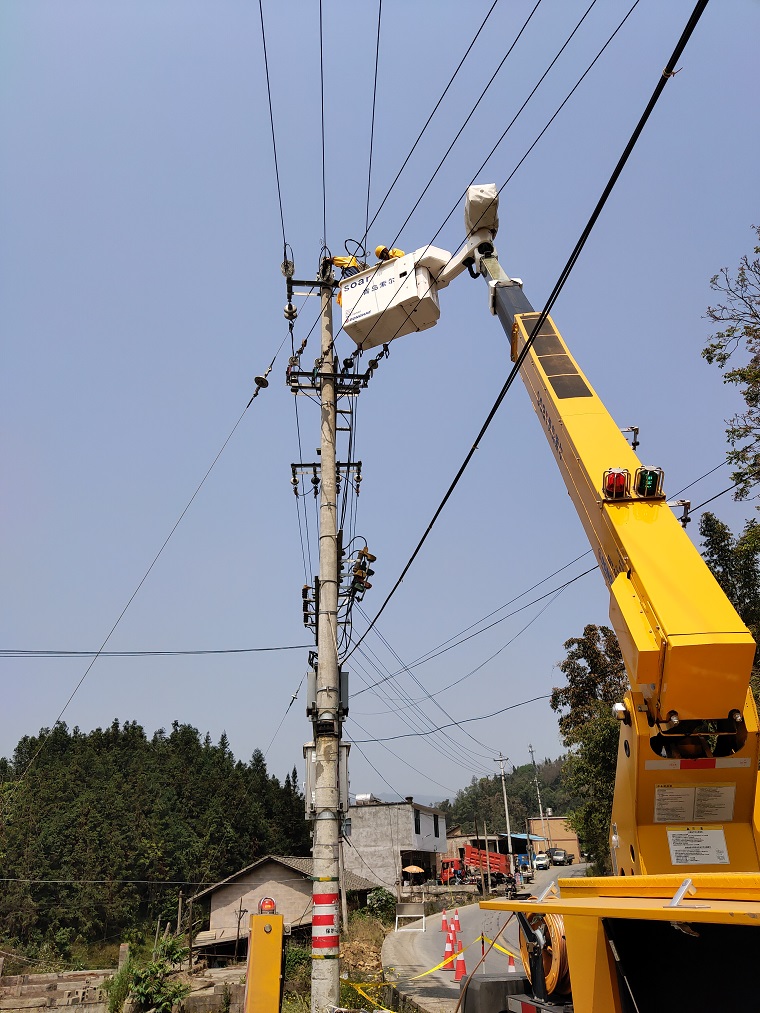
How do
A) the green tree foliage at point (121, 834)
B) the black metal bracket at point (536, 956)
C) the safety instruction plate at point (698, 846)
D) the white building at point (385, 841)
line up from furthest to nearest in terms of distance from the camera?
the green tree foliage at point (121, 834) < the white building at point (385, 841) < the safety instruction plate at point (698, 846) < the black metal bracket at point (536, 956)

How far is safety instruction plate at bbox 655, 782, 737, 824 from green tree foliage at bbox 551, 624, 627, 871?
20.3 metres

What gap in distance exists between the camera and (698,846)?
562 cm

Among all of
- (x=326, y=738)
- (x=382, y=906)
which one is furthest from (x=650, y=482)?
(x=382, y=906)

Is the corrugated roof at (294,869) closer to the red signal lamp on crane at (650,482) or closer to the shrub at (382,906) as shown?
the shrub at (382,906)

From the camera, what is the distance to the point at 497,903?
4461 millimetres

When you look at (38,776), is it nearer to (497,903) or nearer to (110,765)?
(110,765)

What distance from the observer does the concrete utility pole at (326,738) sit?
28.8 ft

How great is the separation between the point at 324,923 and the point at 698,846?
5197mm

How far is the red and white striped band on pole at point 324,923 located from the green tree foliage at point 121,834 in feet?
154

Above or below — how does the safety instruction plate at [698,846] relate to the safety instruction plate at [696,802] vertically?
below

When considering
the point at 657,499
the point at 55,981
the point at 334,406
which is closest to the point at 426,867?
the point at 55,981

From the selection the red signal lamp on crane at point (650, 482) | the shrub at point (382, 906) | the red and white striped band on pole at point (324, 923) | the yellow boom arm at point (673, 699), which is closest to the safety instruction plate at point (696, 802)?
the yellow boom arm at point (673, 699)

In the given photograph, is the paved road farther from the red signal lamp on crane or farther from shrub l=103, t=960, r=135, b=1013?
shrub l=103, t=960, r=135, b=1013

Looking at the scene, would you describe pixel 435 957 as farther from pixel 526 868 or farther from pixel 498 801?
pixel 498 801
